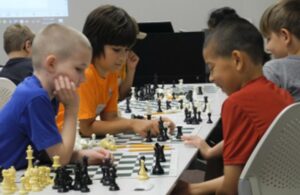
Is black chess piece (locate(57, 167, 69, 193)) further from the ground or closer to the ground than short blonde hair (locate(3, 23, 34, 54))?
further from the ground

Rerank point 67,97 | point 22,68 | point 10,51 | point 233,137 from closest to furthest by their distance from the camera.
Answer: point 233,137, point 67,97, point 22,68, point 10,51

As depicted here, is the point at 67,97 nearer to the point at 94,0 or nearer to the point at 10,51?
the point at 10,51

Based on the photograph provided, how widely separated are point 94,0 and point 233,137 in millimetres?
5826

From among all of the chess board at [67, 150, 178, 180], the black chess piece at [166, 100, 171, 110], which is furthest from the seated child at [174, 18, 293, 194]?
the black chess piece at [166, 100, 171, 110]

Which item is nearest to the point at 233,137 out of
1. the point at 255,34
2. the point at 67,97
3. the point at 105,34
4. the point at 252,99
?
the point at 252,99

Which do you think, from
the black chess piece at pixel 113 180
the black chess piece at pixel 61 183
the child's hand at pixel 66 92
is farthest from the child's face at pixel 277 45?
the black chess piece at pixel 61 183

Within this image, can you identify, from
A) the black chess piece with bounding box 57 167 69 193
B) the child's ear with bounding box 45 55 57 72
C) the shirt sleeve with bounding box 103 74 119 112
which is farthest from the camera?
the shirt sleeve with bounding box 103 74 119 112

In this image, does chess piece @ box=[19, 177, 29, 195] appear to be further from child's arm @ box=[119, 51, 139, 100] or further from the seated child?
child's arm @ box=[119, 51, 139, 100]

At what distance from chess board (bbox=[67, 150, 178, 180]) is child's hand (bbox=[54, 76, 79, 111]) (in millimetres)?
265

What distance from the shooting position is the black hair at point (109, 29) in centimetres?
279

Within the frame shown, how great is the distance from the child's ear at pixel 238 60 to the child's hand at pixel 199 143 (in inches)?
17.3

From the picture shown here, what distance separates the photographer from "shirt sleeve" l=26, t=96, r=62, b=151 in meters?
2.06

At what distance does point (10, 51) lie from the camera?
15.6ft

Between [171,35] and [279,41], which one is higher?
[279,41]
